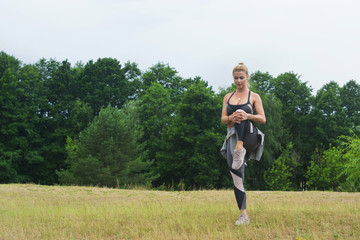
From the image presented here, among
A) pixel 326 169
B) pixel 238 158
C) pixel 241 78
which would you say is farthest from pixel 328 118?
pixel 238 158

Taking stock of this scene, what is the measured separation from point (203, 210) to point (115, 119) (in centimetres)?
2931

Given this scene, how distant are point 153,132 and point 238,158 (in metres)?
41.0

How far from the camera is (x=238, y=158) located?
670cm

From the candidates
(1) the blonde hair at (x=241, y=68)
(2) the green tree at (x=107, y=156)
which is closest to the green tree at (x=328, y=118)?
(2) the green tree at (x=107, y=156)

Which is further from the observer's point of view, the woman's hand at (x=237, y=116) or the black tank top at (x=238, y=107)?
the black tank top at (x=238, y=107)

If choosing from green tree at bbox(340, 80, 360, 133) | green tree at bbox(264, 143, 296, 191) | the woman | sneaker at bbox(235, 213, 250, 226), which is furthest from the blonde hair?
green tree at bbox(340, 80, 360, 133)

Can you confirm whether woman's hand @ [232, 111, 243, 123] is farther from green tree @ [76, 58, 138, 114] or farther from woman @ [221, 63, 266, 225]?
green tree @ [76, 58, 138, 114]

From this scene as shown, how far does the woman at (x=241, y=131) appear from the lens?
6711 mm

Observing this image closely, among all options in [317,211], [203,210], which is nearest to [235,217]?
[203,210]

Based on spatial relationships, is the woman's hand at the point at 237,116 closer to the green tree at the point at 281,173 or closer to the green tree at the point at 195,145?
the green tree at the point at 195,145

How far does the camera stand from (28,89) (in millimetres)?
46500

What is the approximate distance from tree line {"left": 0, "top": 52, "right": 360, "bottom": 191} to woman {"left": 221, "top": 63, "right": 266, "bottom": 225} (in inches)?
1135

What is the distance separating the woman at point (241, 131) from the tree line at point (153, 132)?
2883cm

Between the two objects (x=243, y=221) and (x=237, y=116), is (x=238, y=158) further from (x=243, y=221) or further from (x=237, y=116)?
(x=243, y=221)
